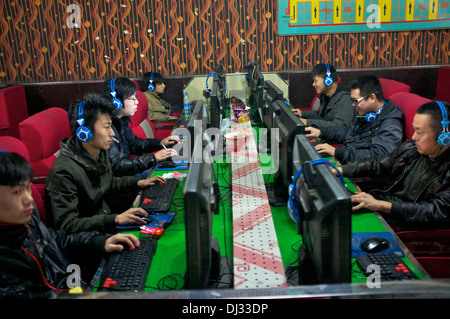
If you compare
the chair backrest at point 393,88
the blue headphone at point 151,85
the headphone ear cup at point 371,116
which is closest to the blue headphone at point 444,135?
the headphone ear cup at point 371,116

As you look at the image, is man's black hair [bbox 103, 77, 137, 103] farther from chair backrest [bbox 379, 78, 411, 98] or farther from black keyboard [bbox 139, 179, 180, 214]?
chair backrest [bbox 379, 78, 411, 98]

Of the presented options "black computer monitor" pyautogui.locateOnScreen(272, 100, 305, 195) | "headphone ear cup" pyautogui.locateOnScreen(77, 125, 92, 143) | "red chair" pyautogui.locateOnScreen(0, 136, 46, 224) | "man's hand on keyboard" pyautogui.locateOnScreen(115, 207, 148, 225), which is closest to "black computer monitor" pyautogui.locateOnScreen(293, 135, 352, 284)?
"black computer monitor" pyautogui.locateOnScreen(272, 100, 305, 195)

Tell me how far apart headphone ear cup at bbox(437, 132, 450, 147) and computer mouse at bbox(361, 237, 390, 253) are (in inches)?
25.5

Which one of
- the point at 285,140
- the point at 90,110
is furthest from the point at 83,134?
the point at 285,140

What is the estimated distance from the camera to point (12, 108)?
17.2ft

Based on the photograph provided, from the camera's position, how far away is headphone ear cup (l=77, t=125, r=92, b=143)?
204 centimetres

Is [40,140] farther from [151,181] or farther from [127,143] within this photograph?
[151,181]

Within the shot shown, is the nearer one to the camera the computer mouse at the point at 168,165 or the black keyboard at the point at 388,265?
the black keyboard at the point at 388,265

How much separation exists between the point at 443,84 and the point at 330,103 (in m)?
2.41

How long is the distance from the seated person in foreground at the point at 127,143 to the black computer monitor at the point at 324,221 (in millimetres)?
1594

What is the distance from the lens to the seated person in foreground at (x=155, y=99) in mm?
4820

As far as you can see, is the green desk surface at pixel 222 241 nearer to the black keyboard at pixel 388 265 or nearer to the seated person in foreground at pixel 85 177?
the black keyboard at pixel 388 265
